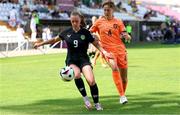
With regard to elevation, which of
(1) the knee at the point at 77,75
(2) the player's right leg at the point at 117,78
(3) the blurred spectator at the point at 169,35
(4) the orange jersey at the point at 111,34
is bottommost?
(3) the blurred spectator at the point at 169,35

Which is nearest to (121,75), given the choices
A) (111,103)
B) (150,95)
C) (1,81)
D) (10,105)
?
(111,103)

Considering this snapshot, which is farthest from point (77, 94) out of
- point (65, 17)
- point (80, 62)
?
point (65, 17)

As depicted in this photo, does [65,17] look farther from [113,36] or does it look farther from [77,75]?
[77,75]

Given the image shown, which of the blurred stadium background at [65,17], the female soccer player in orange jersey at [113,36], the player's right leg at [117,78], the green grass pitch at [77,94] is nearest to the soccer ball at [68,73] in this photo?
the green grass pitch at [77,94]

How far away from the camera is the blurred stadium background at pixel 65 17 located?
1381 inches

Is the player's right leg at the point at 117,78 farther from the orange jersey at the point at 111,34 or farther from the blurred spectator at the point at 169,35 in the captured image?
the blurred spectator at the point at 169,35

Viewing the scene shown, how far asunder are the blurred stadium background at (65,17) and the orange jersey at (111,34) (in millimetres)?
19646

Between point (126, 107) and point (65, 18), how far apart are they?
35.5m

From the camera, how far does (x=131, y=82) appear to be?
50.6 feet

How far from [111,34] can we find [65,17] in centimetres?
3503

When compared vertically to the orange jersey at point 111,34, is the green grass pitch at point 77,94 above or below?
below

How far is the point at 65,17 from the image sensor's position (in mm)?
45938

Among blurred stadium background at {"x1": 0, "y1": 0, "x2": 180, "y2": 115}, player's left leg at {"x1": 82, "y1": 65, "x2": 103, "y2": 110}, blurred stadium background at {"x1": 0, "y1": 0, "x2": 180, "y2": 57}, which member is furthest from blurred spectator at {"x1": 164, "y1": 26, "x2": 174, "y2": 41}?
player's left leg at {"x1": 82, "y1": 65, "x2": 103, "y2": 110}

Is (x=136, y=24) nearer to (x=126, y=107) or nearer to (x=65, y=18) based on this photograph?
(x=65, y=18)
